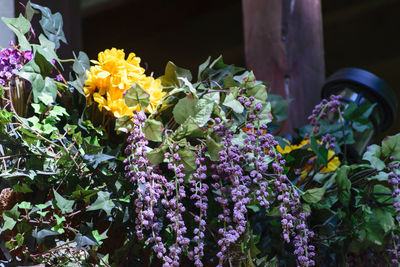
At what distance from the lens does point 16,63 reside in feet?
2.61

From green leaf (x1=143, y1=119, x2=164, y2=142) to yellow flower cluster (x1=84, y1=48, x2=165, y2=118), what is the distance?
44 mm

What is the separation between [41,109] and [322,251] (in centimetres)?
53

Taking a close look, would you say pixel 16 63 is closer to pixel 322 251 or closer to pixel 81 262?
pixel 81 262

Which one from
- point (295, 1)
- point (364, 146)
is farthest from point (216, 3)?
point (364, 146)

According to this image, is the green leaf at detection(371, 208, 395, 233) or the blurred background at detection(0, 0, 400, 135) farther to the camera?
the blurred background at detection(0, 0, 400, 135)

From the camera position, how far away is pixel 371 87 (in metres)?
1.31

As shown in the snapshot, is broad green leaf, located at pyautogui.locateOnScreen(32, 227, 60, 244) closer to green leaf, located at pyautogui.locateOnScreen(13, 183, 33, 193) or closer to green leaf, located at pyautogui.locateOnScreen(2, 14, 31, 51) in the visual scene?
green leaf, located at pyautogui.locateOnScreen(13, 183, 33, 193)

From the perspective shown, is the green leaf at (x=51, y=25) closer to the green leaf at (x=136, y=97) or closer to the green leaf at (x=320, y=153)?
the green leaf at (x=136, y=97)

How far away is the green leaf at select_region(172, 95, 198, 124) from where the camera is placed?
0.80 metres

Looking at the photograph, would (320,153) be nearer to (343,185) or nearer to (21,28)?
(343,185)

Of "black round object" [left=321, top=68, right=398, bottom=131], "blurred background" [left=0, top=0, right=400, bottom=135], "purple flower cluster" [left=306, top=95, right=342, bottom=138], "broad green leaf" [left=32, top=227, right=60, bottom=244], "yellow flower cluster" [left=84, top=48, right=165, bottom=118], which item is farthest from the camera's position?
"blurred background" [left=0, top=0, right=400, bottom=135]

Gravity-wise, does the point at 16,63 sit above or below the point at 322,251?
above

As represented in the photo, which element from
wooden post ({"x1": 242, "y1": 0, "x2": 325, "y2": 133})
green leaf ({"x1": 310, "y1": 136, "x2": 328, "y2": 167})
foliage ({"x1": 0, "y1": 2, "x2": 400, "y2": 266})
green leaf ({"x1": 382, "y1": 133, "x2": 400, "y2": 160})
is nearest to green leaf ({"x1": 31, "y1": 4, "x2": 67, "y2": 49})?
foliage ({"x1": 0, "y1": 2, "x2": 400, "y2": 266})

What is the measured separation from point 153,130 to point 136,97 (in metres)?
0.05
